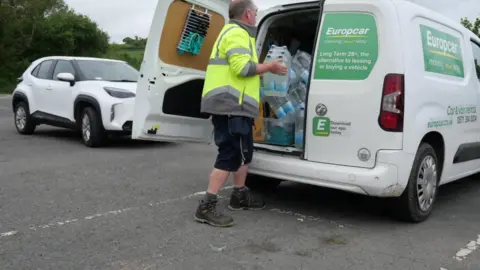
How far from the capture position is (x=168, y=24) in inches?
194

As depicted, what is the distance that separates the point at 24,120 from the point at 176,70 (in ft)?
22.3

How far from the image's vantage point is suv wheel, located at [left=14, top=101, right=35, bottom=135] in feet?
35.0

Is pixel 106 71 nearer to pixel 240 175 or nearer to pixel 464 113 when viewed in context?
pixel 240 175

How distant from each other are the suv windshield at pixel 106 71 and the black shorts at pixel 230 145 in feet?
17.3

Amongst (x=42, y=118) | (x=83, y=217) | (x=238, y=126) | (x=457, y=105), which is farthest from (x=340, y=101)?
(x=42, y=118)

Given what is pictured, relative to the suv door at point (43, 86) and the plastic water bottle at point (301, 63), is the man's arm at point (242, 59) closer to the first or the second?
the plastic water bottle at point (301, 63)

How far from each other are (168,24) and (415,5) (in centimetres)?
220

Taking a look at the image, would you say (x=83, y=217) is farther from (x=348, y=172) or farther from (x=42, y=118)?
(x=42, y=118)

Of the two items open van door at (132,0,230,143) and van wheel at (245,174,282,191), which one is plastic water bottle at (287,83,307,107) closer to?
open van door at (132,0,230,143)

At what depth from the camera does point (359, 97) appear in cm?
447

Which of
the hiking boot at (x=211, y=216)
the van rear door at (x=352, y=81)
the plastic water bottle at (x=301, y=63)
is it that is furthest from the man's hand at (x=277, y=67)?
the hiking boot at (x=211, y=216)

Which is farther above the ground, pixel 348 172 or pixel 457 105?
pixel 457 105

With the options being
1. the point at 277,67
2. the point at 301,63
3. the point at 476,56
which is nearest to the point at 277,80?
the point at 301,63

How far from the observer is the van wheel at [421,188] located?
15.2ft
